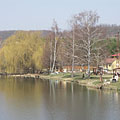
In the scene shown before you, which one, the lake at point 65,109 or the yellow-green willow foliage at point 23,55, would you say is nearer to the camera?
the lake at point 65,109

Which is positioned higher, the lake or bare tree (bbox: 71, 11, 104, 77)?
bare tree (bbox: 71, 11, 104, 77)

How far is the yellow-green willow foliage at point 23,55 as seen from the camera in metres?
64.9

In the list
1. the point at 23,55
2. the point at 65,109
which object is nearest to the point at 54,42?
the point at 23,55

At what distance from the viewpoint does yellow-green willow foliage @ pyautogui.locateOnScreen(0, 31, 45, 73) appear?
64.9 meters

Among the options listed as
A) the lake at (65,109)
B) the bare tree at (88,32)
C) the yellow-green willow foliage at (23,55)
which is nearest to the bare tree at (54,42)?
the yellow-green willow foliage at (23,55)

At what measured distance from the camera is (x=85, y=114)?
18703 mm

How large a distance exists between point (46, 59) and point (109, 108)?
43164 mm

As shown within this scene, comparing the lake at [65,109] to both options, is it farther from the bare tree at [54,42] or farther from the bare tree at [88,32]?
the bare tree at [54,42]

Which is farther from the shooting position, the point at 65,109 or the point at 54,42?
the point at 54,42

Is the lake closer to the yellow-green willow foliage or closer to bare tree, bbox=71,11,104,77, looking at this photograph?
bare tree, bbox=71,11,104,77

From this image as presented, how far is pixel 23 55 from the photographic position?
214 ft

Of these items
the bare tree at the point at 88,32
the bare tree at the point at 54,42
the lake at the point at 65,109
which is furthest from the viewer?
the bare tree at the point at 54,42

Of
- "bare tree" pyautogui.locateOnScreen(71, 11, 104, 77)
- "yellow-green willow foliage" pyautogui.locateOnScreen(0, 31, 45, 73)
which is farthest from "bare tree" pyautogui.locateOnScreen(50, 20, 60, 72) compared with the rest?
"bare tree" pyautogui.locateOnScreen(71, 11, 104, 77)

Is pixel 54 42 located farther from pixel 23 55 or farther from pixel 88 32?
pixel 88 32
